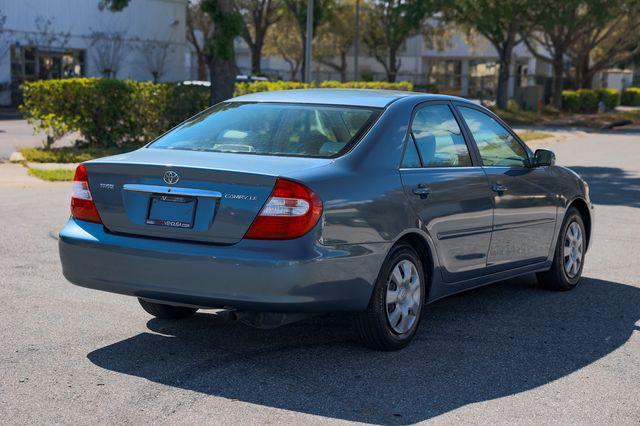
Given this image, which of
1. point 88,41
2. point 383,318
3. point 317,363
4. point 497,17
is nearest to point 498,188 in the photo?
point 383,318

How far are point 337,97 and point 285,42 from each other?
65030mm

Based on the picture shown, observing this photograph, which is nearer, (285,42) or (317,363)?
(317,363)

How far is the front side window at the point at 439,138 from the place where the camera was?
6707 millimetres

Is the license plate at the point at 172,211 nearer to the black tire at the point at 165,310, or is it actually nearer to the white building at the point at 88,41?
the black tire at the point at 165,310

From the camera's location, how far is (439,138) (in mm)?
6938

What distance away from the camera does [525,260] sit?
7.80 m

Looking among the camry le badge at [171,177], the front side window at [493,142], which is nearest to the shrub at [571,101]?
the front side window at [493,142]

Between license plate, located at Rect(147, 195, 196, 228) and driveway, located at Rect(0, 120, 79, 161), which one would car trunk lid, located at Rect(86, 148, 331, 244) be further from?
driveway, located at Rect(0, 120, 79, 161)

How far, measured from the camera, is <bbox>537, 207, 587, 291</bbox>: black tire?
27.2ft

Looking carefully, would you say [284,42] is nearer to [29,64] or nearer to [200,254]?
[29,64]

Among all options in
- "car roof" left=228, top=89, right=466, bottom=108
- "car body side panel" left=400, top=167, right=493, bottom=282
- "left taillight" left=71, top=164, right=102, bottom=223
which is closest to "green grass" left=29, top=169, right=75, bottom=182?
"car roof" left=228, top=89, right=466, bottom=108

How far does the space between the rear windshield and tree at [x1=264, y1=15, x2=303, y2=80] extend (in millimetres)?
60805

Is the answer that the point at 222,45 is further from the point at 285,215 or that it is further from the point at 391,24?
the point at 391,24

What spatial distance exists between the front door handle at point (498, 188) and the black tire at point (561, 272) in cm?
117
